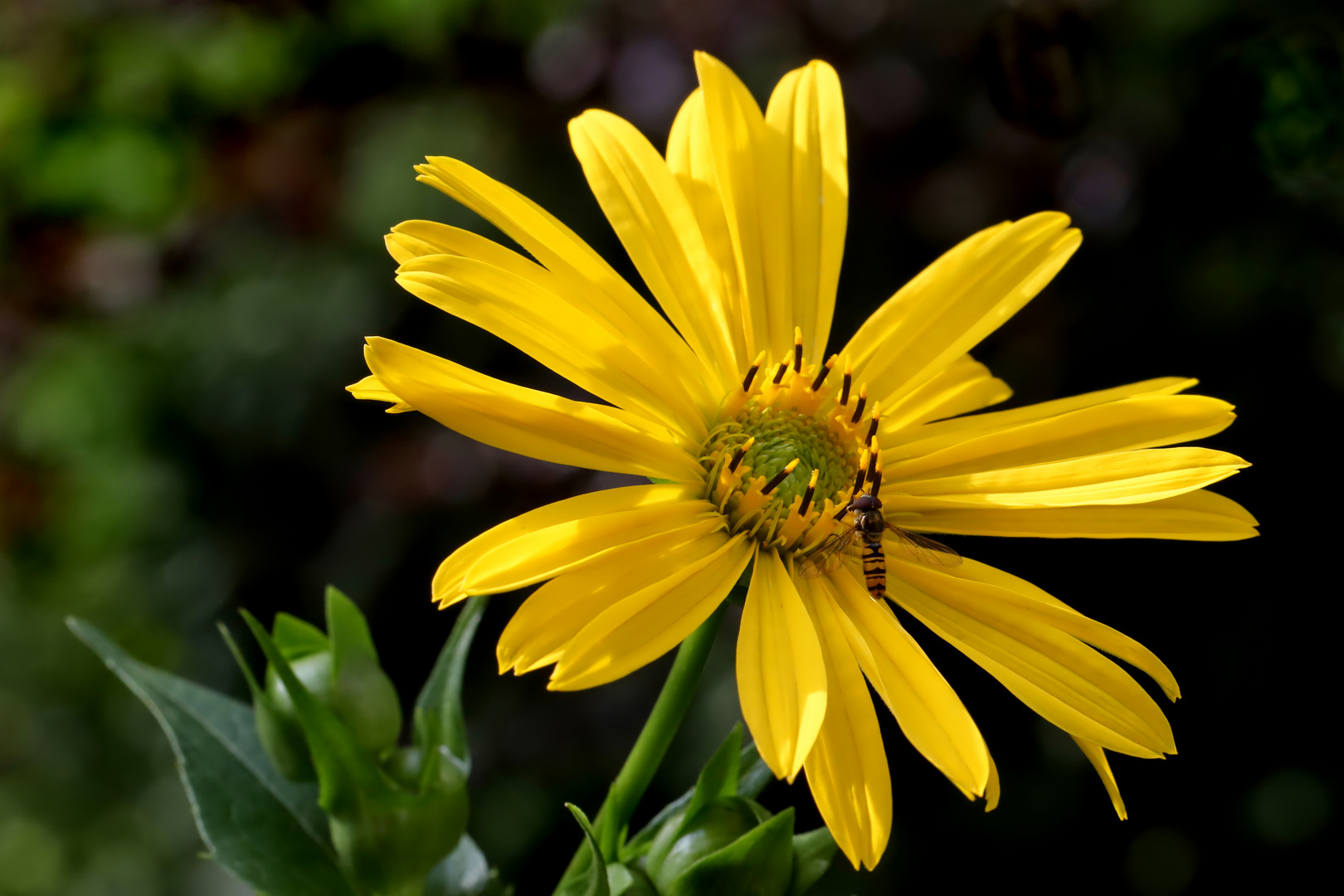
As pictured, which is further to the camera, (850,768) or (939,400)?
(939,400)

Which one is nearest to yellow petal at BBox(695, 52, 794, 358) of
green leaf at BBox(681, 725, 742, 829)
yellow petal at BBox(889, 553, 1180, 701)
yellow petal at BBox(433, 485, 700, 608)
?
yellow petal at BBox(433, 485, 700, 608)

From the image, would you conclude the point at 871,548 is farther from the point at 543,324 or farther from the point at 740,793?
the point at 543,324

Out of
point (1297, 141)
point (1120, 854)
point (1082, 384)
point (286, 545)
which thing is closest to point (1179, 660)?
point (1120, 854)

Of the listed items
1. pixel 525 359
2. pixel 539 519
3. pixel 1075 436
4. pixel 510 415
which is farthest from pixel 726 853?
pixel 525 359

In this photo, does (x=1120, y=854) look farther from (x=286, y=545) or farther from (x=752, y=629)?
(x=286, y=545)

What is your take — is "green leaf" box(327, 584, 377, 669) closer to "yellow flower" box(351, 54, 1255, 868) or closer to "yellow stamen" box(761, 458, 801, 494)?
"yellow flower" box(351, 54, 1255, 868)

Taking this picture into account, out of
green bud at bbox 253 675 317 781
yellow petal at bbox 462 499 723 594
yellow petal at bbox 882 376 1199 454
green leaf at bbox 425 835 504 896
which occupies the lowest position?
green leaf at bbox 425 835 504 896
